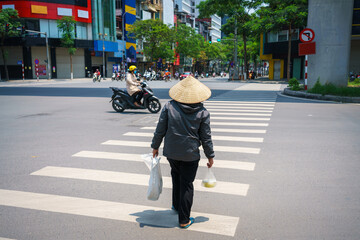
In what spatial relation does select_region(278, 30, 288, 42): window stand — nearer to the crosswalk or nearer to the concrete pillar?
the concrete pillar

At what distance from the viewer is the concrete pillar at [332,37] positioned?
1750 cm

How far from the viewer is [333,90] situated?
16203 mm

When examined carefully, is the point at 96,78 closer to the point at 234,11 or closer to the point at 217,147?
the point at 234,11

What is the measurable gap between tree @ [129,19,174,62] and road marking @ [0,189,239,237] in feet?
180

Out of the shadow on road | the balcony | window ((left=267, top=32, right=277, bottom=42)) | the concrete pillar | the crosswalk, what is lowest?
the shadow on road

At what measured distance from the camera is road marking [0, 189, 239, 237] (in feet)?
11.6

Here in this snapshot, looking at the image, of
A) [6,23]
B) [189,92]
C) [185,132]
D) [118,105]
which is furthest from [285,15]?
[185,132]

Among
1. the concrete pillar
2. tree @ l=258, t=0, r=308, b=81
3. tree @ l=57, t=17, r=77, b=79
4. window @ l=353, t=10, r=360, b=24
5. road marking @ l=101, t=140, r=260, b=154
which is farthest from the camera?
tree @ l=57, t=17, r=77, b=79

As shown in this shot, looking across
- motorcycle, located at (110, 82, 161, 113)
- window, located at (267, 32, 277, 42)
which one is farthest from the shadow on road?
window, located at (267, 32, 277, 42)

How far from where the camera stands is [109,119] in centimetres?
1052

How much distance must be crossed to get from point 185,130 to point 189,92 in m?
0.37

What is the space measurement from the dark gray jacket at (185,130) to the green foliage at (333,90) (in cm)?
1395

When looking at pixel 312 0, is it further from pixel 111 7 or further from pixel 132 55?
pixel 132 55

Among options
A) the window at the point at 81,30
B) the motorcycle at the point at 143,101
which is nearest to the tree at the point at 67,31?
the window at the point at 81,30
